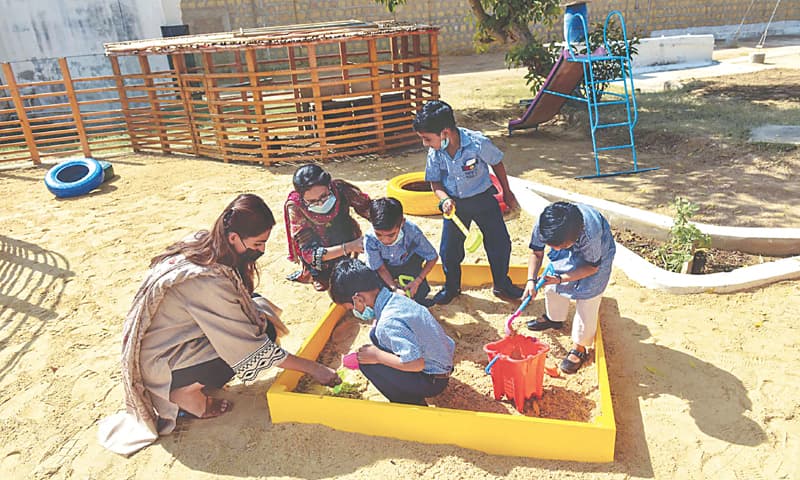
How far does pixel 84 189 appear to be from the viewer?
25.0 feet

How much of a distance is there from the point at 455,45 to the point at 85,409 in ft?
66.6

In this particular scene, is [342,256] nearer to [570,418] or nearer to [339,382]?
[339,382]

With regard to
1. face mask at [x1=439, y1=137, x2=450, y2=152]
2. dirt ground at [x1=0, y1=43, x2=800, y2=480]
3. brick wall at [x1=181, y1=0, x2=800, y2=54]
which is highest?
brick wall at [x1=181, y1=0, x2=800, y2=54]

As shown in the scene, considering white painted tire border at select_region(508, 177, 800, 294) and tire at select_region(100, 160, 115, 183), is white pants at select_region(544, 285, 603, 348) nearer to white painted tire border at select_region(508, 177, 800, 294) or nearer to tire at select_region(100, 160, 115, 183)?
white painted tire border at select_region(508, 177, 800, 294)

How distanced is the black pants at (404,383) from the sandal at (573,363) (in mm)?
792

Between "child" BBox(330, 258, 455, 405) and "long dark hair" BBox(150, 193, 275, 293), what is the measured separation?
1.53 feet

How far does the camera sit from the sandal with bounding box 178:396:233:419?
3.05m

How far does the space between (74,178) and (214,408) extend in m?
6.55

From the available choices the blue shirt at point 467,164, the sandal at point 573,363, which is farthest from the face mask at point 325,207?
the sandal at point 573,363

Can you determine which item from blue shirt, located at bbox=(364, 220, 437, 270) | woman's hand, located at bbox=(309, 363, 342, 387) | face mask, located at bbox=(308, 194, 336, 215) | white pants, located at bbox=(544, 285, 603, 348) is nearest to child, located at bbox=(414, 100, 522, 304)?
blue shirt, located at bbox=(364, 220, 437, 270)

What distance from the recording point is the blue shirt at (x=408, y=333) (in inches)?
99.9

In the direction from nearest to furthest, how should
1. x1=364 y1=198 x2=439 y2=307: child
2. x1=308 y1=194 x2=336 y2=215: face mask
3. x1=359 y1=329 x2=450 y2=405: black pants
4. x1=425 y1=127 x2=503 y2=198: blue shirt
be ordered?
x1=359 y1=329 x2=450 y2=405: black pants
x1=364 y1=198 x2=439 y2=307: child
x1=425 y1=127 x2=503 y2=198: blue shirt
x1=308 y1=194 x2=336 y2=215: face mask

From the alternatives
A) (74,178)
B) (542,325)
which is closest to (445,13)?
(74,178)

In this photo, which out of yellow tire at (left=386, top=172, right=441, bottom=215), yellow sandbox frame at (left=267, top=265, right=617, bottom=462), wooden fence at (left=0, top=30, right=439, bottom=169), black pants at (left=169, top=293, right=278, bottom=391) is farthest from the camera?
wooden fence at (left=0, top=30, right=439, bottom=169)
